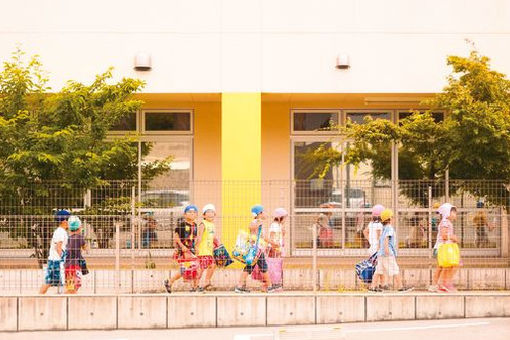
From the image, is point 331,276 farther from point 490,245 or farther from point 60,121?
point 60,121

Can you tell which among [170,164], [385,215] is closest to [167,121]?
[170,164]

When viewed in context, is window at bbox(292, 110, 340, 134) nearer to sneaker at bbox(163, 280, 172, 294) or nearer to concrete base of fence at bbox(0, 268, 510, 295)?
concrete base of fence at bbox(0, 268, 510, 295)

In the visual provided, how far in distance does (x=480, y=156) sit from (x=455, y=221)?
2.19 metres

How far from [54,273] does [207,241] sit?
8.33 feet

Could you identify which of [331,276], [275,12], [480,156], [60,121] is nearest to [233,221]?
[331,276]

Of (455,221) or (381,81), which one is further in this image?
(381,81)

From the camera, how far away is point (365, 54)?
1956 cm

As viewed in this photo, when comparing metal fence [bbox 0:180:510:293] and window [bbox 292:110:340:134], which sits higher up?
window [bbox 292:110:340:134]

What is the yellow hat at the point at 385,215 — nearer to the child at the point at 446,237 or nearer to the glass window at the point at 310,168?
the child at the point at 446,237

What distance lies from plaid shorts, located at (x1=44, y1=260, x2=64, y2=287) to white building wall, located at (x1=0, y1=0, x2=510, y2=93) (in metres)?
6.31

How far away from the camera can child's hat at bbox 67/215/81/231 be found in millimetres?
14164

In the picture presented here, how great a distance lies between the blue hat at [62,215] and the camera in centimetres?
1432

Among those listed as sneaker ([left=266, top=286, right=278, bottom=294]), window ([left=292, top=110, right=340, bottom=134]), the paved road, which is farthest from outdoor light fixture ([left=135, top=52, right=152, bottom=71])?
the paved road

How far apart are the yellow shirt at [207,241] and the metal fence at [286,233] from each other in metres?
0.21
